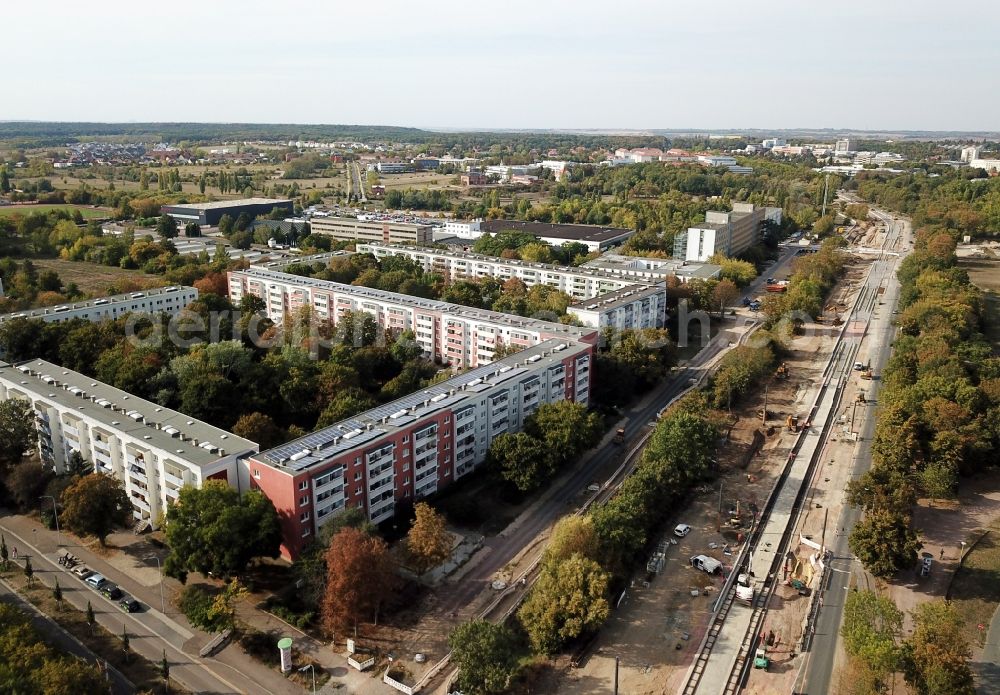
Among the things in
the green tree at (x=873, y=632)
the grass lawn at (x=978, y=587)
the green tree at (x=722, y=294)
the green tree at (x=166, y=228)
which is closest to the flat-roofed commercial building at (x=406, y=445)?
the green tree at (x=873, y=632)

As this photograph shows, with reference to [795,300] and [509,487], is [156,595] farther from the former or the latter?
[795,300]

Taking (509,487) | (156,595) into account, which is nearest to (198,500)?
(156,595)

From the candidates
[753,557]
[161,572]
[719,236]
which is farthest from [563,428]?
[719,236]

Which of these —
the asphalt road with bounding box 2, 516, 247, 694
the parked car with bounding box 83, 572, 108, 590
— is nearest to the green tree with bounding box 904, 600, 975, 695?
the asphalt road with bounding box 2, 516, 247, 694

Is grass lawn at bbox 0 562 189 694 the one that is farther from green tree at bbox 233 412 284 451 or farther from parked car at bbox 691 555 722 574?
parked car at bbox 691 555 722 574

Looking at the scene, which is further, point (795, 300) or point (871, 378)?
point (795, 300)

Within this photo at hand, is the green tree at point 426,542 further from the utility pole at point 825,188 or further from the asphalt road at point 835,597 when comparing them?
the utility pole at point 825,188

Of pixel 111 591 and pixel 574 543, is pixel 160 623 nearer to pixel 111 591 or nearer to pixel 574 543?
pixel 111 591
